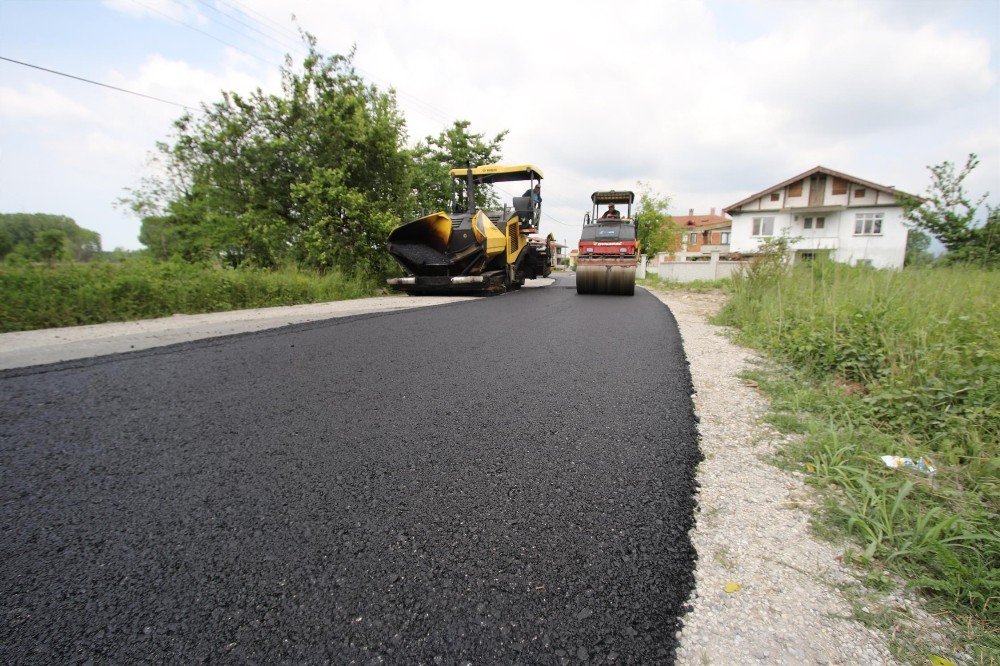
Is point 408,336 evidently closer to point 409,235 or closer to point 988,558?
point 988,558

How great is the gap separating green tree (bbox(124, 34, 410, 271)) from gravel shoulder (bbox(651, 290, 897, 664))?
10.5 meters

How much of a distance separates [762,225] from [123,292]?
34.7 m

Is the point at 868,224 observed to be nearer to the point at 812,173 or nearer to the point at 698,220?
the point at 812,173

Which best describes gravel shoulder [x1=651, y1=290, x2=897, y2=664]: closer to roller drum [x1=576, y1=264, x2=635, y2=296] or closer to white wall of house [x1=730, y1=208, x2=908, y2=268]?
roller drum [x1=576, y1=264, x2=635, y2=296]

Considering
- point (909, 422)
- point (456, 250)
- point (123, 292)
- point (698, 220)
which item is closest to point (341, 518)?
point (909, 422)

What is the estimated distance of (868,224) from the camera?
28.7 meters

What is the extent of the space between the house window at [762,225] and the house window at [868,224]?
4.69m

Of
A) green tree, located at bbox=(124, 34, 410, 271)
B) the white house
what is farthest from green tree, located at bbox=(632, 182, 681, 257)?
green tree, located at bbox=(124, 34, 410, 271)

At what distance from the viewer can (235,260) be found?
38.4ft

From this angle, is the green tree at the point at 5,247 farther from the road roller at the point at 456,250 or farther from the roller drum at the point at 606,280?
the roller drum at the point at 606,280

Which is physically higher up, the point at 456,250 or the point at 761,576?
the point at 456,250

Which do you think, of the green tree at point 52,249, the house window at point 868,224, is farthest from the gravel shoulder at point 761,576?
the house window at point 868,224

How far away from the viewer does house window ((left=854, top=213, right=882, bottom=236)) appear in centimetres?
2830

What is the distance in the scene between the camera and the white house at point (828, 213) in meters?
27.8
